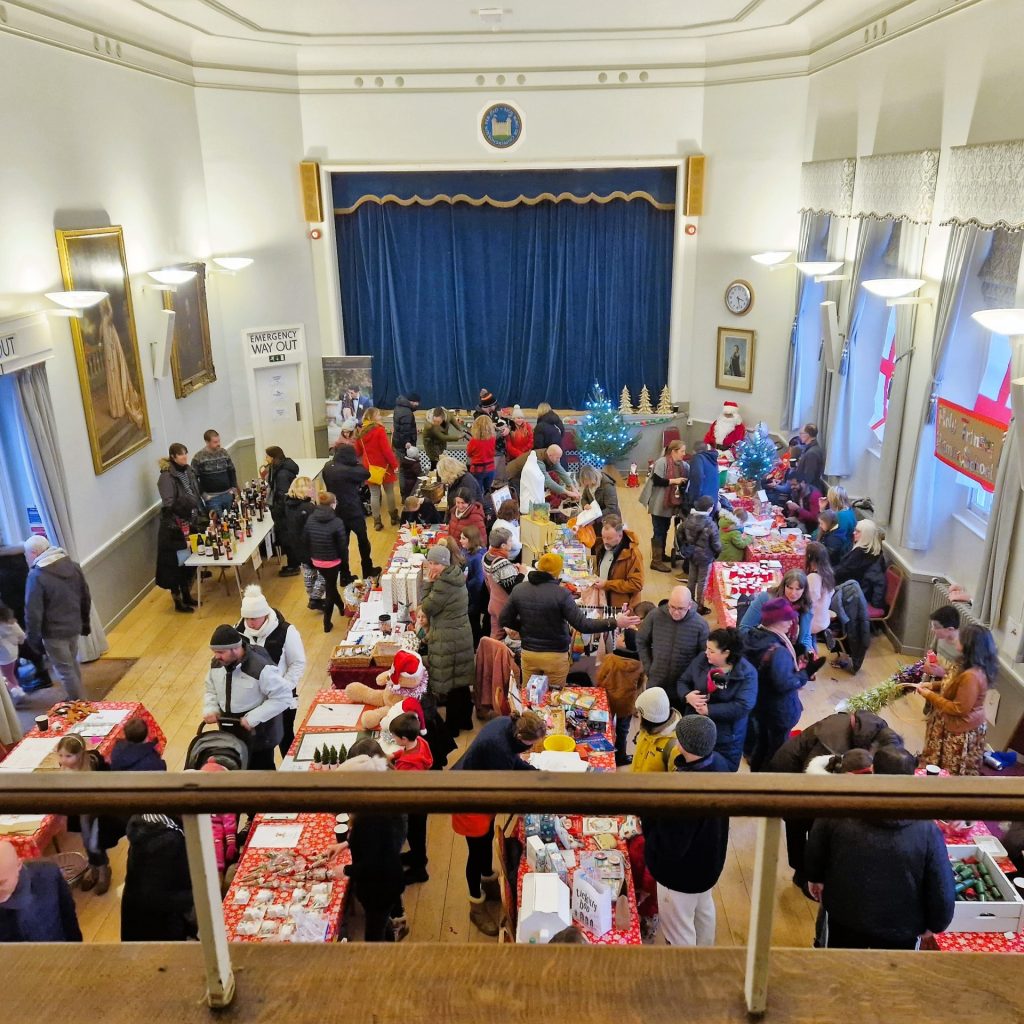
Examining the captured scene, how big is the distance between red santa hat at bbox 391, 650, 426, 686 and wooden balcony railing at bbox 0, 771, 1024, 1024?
4094mm

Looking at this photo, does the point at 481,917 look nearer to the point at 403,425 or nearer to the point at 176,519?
the point at 176,519

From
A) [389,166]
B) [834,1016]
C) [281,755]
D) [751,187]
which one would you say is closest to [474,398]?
[389,166]

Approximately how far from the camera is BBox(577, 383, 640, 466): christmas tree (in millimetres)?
12547

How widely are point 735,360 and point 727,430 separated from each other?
4.18 feet

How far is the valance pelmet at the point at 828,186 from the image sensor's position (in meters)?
9.84

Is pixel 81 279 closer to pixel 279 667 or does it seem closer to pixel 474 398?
pixel 279 667

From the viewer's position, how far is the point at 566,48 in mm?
11781

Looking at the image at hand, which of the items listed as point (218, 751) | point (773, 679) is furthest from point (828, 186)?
point (218, 751)

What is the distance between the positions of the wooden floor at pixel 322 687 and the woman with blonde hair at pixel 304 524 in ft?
0.89

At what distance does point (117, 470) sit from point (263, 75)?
19.4ft

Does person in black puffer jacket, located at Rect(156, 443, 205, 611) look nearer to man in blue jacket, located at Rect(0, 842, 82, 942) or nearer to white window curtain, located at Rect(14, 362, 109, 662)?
white window curtain, located at Rect(14, 362, 109, 662)

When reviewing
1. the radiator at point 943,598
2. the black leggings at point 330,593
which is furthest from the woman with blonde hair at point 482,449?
the radiator at point 943,598

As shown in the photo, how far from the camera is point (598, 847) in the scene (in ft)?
15.0

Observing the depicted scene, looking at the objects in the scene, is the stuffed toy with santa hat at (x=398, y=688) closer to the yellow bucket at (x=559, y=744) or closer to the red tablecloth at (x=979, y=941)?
the yellow bucket at (x=559, y=744)
